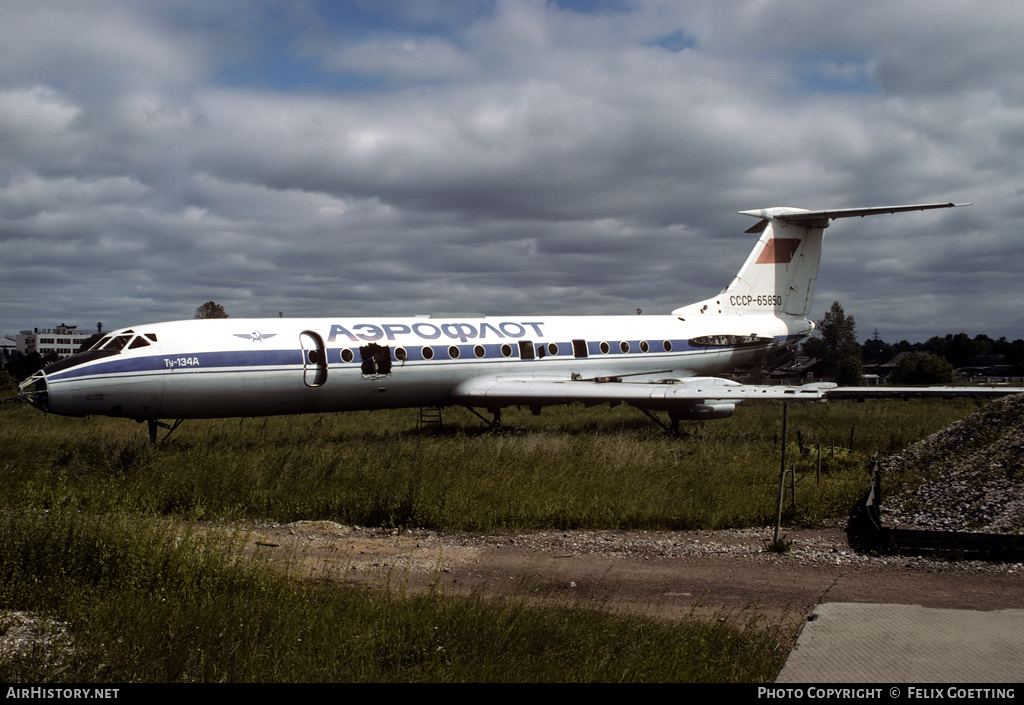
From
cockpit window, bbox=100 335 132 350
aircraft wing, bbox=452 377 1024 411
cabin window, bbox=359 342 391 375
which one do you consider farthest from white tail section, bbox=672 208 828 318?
cockpit window, bbox=100 335 132 350

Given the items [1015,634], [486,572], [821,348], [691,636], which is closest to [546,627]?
[691,636]

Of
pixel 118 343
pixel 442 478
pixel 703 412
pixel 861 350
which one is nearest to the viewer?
pixel 442 478

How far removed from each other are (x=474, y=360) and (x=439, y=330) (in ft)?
4.11

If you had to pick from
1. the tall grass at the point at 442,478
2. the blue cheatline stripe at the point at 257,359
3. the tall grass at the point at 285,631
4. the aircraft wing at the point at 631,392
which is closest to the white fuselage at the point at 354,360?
the blue cheatline stripe at the point at 257,359

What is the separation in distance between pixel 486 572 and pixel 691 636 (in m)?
2.96

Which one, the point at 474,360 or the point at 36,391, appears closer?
the point at 36,391

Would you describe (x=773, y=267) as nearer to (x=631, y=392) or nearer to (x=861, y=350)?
(x=631, y=392)

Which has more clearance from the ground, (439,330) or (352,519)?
(439,330)

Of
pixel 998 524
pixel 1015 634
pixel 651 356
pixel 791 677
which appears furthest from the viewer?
pixel 651 356

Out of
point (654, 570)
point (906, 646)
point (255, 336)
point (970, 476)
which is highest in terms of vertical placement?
point (255, 336)

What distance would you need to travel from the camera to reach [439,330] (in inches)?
836

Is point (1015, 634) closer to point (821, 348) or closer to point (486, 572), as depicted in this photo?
point (486, 572)

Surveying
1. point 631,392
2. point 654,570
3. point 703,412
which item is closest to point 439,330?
point 631,392

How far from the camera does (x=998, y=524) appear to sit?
9672mm
